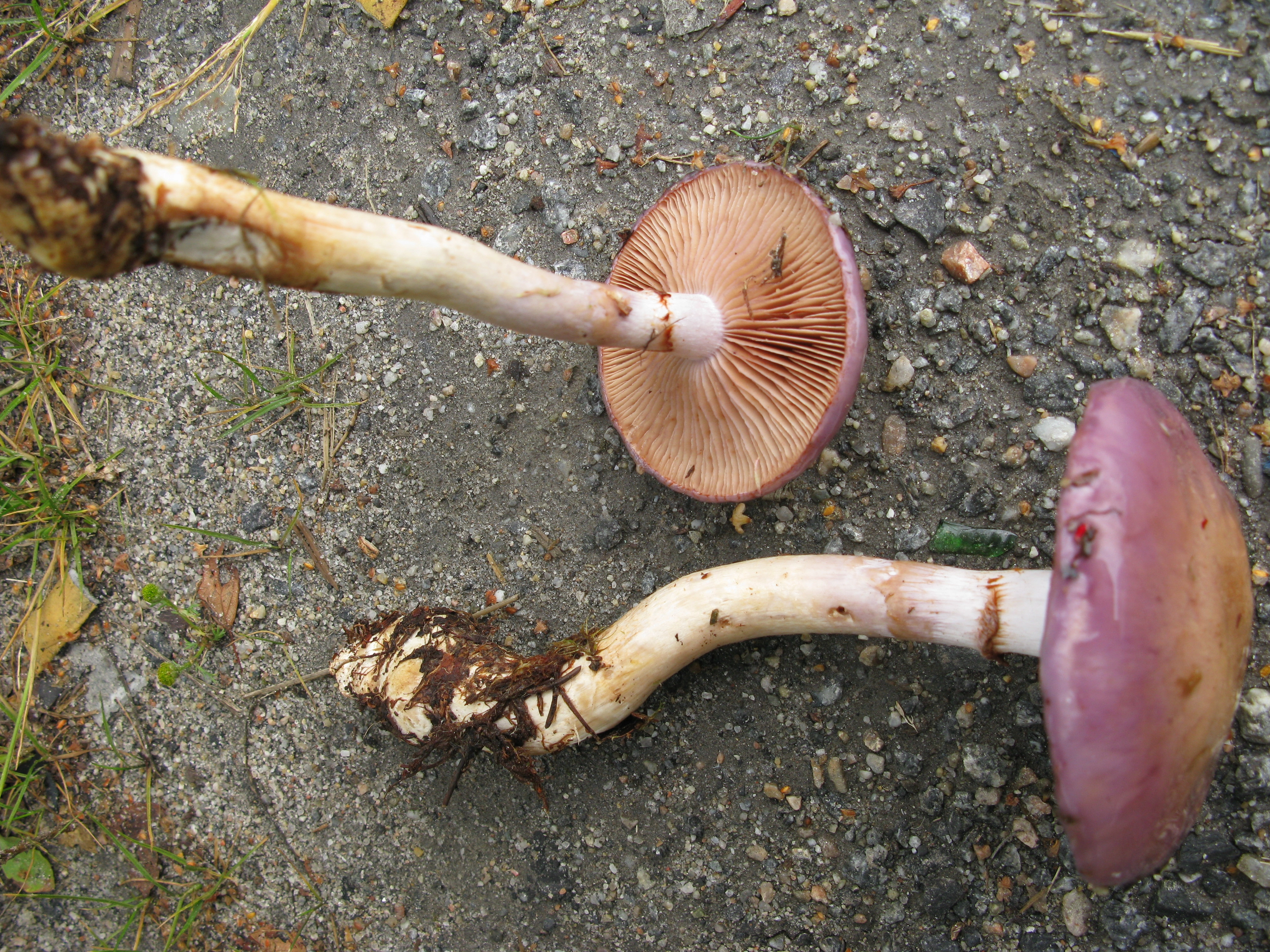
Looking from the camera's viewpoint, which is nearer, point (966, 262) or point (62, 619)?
point (966, 262)

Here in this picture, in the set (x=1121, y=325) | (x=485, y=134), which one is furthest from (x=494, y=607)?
(x=1121, y=325)

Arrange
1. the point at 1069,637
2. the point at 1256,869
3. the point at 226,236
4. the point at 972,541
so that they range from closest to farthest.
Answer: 1. the point at 1069,637
2. the point at 226,236
3. the point at 1256,869
4. the point at 972,541

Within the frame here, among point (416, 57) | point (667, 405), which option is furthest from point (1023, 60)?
point (416, 57)

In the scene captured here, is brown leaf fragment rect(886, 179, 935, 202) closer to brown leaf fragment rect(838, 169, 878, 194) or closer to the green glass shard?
brown leaf fragment rect(838, 169, 878, 194)

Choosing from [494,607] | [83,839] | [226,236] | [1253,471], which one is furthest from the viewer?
[83,839]

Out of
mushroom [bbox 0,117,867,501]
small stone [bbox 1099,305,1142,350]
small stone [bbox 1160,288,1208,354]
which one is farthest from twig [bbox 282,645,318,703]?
small stone [bbox 1160,288,1208,354]

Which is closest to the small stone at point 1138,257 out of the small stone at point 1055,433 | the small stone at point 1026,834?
the small stone at point 1055,433

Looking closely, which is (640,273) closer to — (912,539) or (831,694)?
(912,539)

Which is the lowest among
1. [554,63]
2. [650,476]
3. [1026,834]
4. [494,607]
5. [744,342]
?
[1026,834]
